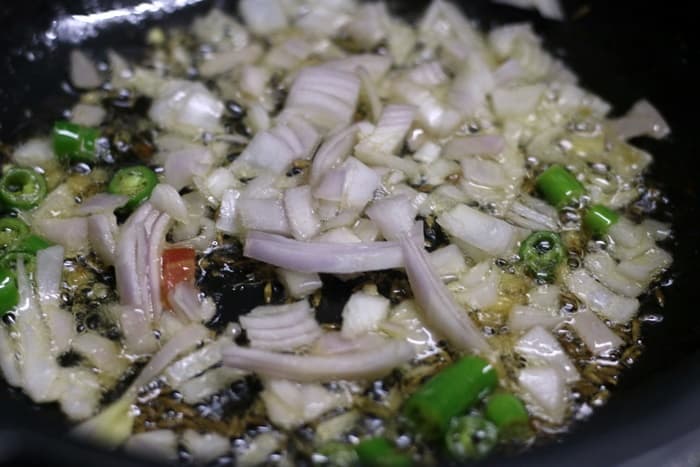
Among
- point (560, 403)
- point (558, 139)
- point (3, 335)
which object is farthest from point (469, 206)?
point (3, 335)

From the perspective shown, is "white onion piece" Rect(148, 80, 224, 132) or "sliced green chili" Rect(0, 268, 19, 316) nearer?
"sliced green chili" Rect(0, 268, 19, 316)

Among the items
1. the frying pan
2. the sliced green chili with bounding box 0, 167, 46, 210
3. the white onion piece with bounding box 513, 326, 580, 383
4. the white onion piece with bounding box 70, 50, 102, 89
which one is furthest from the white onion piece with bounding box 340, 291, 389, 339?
the white onion piece with bounding box 70, 50, 102, 89

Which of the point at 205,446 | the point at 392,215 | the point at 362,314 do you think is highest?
the point at 392,215

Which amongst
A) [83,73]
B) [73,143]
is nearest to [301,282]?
[73,143]

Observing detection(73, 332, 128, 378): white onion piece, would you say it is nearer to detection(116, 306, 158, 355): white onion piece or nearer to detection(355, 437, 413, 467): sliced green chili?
detection(116, 306, 158, 355): white onion piece

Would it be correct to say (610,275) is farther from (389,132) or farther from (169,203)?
(169,203)

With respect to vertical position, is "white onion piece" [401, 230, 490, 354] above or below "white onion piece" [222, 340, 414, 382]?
above

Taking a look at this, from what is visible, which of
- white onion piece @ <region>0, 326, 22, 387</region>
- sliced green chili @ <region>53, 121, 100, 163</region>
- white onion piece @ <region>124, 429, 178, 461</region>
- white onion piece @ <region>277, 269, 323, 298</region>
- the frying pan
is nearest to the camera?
the frying pan

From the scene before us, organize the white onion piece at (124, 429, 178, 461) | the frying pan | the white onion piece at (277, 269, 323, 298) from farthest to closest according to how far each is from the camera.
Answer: the white onion piece at (277, 269, 323, 298), the white onion piece at (124, 429, 178, 461), the frying pan
